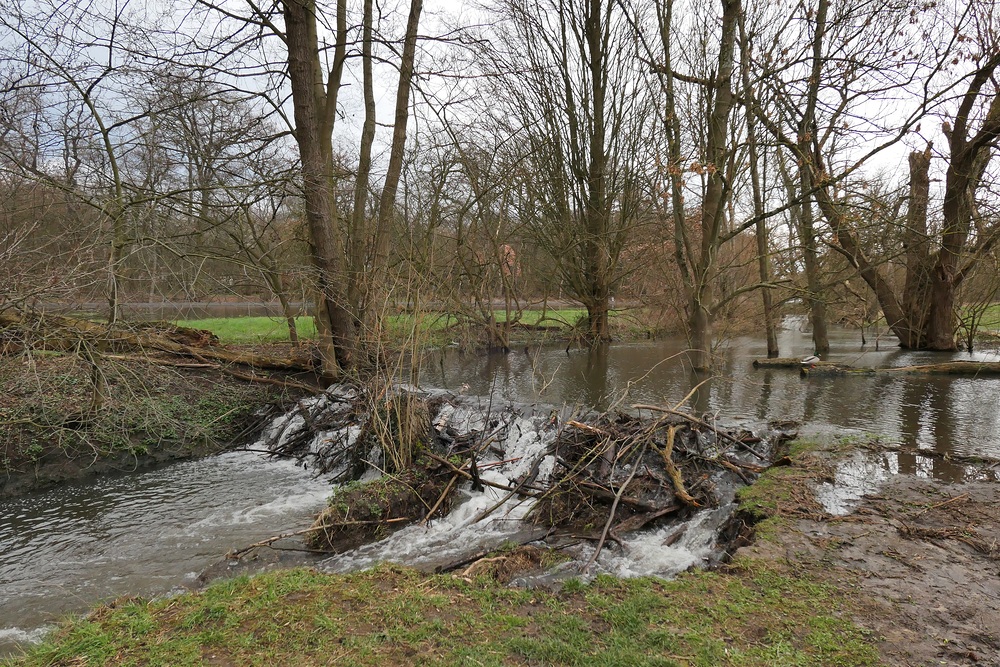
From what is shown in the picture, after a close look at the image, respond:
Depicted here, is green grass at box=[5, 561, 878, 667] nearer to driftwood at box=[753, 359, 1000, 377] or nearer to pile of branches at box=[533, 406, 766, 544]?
pile of branches at box=[533, 406, 766, 544]

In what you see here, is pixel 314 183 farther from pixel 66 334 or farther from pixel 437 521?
pixel 437 521

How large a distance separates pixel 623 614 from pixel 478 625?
2.89ft

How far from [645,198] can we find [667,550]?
512 inches

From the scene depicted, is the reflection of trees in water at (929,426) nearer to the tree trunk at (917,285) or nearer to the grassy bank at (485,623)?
the grassy bank at (485,623)

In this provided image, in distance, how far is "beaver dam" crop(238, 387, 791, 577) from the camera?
4938 mm

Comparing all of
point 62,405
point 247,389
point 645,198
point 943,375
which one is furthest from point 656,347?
point 62,405

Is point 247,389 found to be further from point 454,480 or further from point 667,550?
point 667,550

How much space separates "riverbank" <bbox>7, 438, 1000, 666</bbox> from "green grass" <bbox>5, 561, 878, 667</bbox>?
0.4 inches

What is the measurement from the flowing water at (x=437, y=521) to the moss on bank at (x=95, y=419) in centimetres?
45

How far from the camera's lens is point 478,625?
340 cm

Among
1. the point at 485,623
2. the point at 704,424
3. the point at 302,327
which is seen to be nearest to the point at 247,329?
the point at 302,327

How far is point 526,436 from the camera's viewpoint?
25.9ft

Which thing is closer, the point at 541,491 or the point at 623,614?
the point at 623,614

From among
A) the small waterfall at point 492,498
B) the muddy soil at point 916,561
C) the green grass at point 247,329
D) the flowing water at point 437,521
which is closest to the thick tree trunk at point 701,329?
the flowing water at point 437,521
